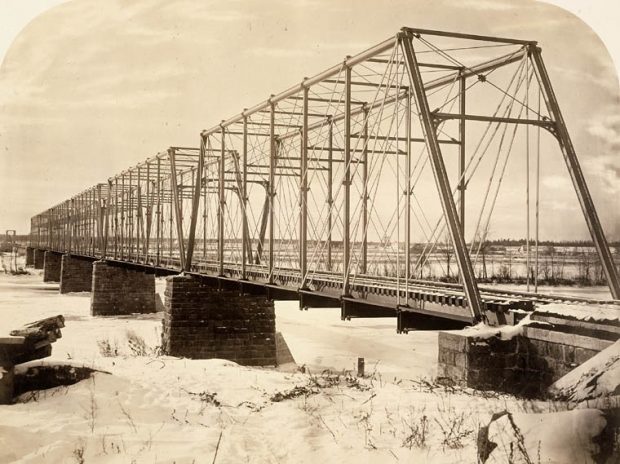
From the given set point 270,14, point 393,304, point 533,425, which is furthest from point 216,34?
point 533,425

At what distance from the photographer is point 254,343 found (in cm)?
2230

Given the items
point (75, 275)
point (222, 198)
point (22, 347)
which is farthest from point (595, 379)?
point (75, 275)

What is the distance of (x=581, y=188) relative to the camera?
1188 cm

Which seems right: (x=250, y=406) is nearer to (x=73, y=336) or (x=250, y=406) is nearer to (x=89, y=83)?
(x=73, y=336)

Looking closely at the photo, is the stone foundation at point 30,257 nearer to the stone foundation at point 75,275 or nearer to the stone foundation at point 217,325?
the stone foundation at point 75,275

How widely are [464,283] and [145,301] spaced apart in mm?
33024

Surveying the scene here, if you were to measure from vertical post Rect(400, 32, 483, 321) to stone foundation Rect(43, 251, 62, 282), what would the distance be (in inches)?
2506

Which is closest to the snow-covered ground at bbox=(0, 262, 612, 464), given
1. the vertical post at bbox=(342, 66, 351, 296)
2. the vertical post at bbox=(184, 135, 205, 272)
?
the vertical post at bbox=(342, 66, 351, 296)

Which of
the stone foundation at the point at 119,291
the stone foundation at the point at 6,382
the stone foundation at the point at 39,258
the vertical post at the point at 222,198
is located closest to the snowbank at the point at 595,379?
the stone foundation at the point at 6,382

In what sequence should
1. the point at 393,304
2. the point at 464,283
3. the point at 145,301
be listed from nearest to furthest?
1. the point at 464,283
2. the point at 393,304
3. the point at 145,301

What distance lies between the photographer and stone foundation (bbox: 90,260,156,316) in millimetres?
38719

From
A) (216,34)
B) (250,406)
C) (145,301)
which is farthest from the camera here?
(145,301)

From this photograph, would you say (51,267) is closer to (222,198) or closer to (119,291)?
(119,291)

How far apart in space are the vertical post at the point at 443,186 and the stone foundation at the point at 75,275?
47431 millimetres
